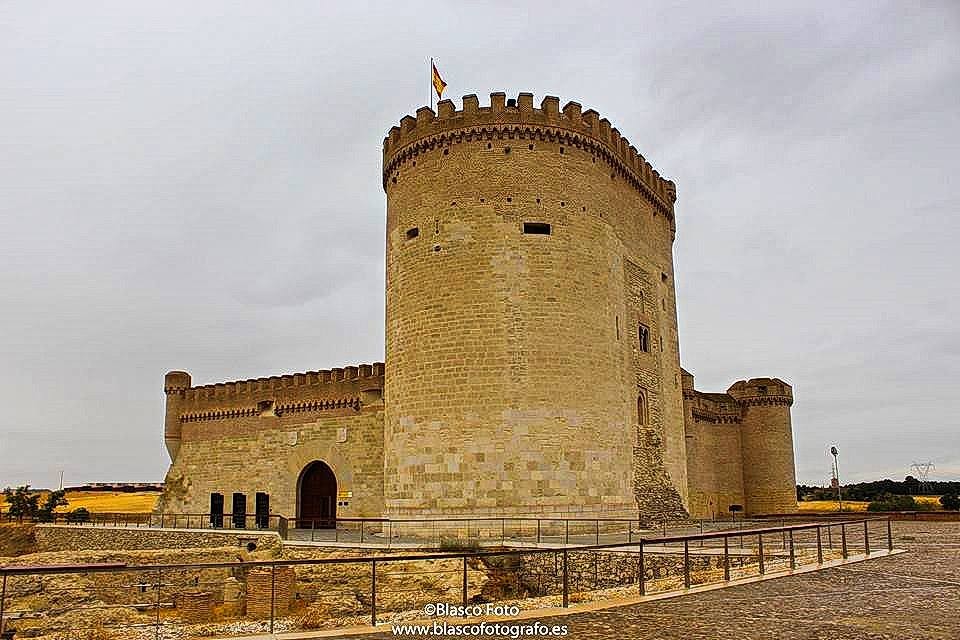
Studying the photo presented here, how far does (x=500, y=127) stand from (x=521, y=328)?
527 cm

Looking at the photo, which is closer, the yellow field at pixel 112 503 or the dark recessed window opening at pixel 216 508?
the dark recessed window opening at pixel 216 508

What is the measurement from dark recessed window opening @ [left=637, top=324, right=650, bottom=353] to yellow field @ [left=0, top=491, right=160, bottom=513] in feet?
128

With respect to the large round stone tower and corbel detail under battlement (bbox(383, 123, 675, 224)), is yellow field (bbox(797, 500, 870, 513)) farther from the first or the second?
corbel detail under battlement (bbox(383, 123, 675, 224))

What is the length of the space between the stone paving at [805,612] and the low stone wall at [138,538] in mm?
12547

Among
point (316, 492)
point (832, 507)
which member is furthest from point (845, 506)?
point (316, 492)

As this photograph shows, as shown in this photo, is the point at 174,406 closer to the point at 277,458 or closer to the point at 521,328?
the point at 277,458

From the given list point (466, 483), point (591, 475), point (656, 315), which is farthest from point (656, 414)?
point (466, 483)

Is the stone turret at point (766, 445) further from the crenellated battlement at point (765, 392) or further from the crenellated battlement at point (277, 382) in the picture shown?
the crenellated battlement at point (277, 382)

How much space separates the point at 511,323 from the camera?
20219 millimetres

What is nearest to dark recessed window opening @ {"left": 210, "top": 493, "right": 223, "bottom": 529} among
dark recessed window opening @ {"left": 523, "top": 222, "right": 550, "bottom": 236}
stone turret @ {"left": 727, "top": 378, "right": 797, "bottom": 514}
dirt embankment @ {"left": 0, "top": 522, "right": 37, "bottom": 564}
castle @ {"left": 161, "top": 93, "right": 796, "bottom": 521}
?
dirt embankment @ {"left": 0, "top": 522, "right": 37, "bottom": 564}

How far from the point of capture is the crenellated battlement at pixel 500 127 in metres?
21.5

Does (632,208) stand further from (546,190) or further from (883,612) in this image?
(883,612)

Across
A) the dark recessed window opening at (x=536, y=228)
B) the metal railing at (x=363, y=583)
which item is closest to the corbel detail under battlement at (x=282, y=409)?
the dark recessed window opening at (x=536, y=228)

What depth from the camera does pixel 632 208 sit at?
24609 millimetres
